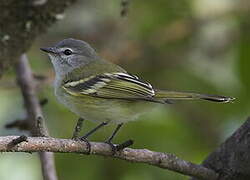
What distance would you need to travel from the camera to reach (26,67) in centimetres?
386

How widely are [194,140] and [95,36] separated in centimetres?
149

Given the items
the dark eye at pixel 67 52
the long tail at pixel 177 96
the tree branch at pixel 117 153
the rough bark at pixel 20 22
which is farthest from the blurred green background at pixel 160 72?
the tree branch at pixel 117 153

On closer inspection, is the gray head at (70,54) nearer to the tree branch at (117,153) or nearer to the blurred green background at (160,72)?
the blurred green background at (160,72)

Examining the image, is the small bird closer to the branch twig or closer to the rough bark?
the branch twig

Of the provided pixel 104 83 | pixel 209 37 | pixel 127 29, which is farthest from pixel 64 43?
pixel 209 37

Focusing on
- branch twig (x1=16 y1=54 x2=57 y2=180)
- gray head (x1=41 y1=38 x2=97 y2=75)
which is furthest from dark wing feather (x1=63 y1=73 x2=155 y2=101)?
gray head (x1=41 y1=38 x2=97 y2=75)

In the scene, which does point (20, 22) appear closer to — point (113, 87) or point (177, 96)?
point (113, 87)

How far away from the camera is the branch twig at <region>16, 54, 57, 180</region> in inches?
119

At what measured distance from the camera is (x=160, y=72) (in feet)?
16.0

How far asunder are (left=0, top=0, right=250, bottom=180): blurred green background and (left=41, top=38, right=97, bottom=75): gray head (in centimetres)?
17

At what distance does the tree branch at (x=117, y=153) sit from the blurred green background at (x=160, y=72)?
1346 mm

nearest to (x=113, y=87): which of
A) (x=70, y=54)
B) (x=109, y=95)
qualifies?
(x=109, y=95)

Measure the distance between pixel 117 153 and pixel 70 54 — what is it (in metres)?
1.60

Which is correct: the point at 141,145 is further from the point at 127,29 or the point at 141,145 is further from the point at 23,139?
the point at 23,139
